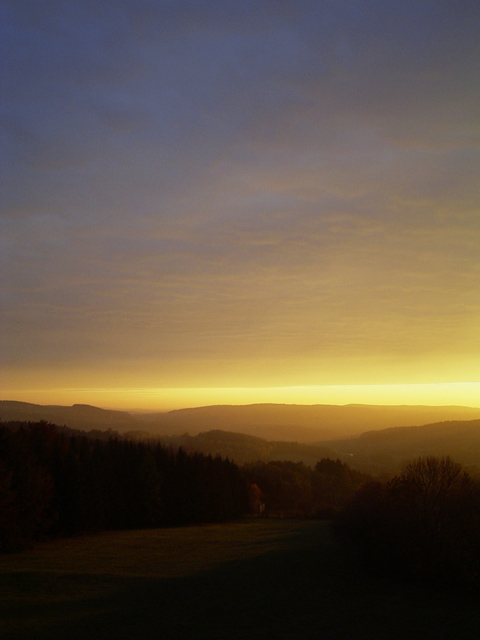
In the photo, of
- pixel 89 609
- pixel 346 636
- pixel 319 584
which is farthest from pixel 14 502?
pixel 346 636

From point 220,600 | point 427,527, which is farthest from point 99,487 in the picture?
point 427,527

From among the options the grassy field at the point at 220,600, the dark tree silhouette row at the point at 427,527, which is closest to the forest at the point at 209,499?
the dark tree silhouette row at the point at 427,527

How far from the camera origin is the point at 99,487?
2044 inches

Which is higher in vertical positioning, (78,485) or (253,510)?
(78,485)

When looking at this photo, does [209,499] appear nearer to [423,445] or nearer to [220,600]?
[220,600]

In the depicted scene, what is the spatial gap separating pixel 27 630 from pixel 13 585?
20.2 feet

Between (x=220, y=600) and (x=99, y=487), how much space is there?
115 feet

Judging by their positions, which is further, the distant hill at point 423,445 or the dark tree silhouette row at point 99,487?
the distant hill at point 423,445

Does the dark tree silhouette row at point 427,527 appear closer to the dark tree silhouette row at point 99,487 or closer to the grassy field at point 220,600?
→ the grassy field at point 220,600

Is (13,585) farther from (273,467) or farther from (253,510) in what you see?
(273,467)

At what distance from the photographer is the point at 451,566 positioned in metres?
21.8

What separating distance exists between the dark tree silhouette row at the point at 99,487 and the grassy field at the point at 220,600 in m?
9.46

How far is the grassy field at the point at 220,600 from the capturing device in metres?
16.1

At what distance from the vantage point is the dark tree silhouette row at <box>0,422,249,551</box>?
40.8 m
